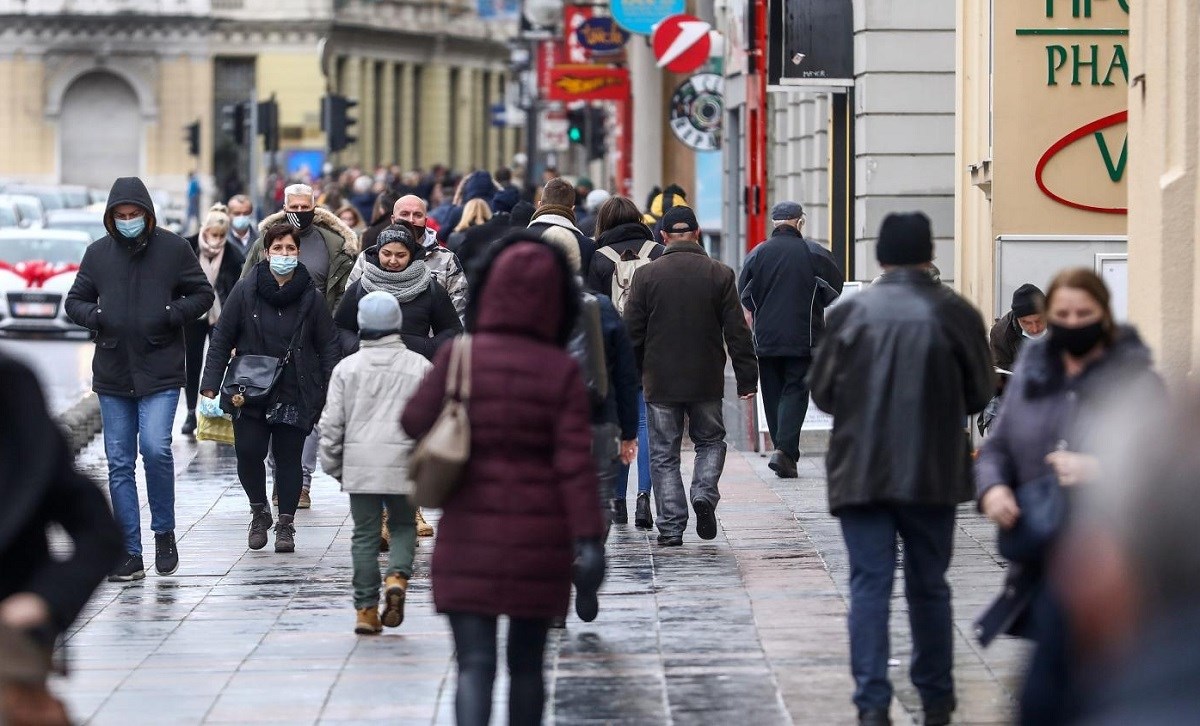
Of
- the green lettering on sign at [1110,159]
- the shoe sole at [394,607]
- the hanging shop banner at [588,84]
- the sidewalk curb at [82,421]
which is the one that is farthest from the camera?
the hanging shop banner at [588,84]

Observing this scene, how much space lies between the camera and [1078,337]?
6.35m

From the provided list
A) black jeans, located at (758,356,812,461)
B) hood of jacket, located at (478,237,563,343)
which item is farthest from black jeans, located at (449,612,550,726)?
black jeans, located at (758,356,812,461)

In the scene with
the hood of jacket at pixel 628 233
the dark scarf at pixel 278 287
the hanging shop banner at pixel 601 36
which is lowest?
the dark scarf at pixel 278 287

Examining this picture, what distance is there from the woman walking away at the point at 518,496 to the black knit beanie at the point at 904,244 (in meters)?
1.48

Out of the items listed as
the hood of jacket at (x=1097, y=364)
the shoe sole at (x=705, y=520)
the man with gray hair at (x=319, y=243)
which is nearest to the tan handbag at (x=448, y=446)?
the hood of jacket at (x=1097, y=364)

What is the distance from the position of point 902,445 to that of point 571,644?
2.19m

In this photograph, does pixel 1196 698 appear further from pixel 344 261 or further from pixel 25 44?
pixel 25 44

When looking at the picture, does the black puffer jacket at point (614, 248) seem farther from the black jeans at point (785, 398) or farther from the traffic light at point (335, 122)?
the traffic light at point (335, 122)

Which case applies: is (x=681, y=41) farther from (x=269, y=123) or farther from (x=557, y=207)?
(x=269, y=123)

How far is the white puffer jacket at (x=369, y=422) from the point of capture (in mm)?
9180

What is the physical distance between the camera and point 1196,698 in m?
2.56

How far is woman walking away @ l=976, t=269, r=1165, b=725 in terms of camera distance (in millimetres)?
6332

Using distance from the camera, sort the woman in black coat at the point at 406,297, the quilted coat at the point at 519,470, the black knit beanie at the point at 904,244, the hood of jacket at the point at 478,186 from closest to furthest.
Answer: the quilted coat at the point at 519,470, the black knit beanie at the point at 904,244, the woman in black coat at the point at 406,297, the hood of jacket at the point at 478,186

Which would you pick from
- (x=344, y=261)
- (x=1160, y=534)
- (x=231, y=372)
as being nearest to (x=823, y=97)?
(x=344, y=261)
